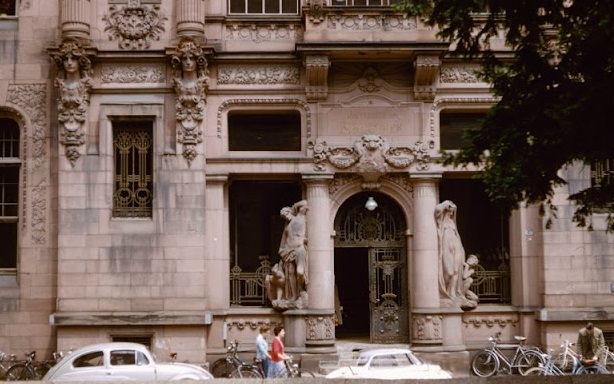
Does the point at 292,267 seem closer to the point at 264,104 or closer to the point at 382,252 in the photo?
the point at 382,252

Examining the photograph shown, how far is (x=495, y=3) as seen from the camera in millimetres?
11742

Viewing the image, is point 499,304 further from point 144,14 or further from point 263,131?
point 144,14

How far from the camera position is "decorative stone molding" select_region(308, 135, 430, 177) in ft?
72.6

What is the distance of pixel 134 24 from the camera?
22234 mm

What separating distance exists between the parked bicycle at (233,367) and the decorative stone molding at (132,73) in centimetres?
655

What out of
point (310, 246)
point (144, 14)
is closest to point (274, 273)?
point (310, 246)

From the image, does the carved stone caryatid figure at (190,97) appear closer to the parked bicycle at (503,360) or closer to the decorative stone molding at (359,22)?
the decorative stone molding at (359,22)

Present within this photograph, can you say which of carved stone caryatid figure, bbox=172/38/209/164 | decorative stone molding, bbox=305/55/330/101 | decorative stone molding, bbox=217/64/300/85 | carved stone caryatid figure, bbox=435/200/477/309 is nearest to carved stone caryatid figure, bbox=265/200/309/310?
decorative stone molding, bbox=305/55/330/101

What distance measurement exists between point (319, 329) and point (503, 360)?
4.30m

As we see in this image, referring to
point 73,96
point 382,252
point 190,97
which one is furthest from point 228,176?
point 382,252

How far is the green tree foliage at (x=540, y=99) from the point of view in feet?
37.1

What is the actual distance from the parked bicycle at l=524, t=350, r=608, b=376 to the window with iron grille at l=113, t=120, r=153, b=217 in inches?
376

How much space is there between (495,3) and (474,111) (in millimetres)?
11211

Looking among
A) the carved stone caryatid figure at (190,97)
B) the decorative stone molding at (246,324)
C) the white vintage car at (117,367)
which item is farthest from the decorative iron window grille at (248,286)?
the white vintage car at (117,367)
